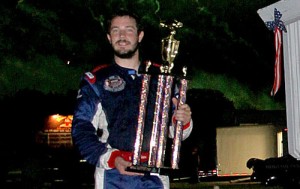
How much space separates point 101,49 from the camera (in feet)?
88.8

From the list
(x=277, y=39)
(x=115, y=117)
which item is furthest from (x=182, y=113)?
(x=277, y=39)

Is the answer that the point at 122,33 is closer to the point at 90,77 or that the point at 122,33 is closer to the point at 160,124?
the point at 90,77

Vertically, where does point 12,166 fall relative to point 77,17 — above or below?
below

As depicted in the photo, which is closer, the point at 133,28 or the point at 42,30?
the point at 133,28

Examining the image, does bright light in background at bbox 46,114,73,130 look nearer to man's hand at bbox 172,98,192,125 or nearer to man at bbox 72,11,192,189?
man at bbox 72,11,192,189

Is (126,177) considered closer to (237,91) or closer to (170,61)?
(170,61)

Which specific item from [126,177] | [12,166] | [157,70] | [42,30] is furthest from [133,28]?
[42,30]

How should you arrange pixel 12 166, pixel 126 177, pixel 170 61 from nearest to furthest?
pixel 126 177
pixel 170 61
pixel 12 166

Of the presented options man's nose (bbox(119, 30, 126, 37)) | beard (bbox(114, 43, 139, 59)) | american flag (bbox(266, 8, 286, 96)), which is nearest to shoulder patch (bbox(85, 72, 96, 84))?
beard (bbox(114, 43, 139, 59))

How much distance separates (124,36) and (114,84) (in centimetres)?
31

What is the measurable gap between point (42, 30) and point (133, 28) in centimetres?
2270

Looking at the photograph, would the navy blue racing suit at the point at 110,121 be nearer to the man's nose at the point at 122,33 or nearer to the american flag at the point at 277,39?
the man's nose at the point at 122,33

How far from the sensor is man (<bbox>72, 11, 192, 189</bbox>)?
3.88 meters

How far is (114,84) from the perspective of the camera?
399cm
